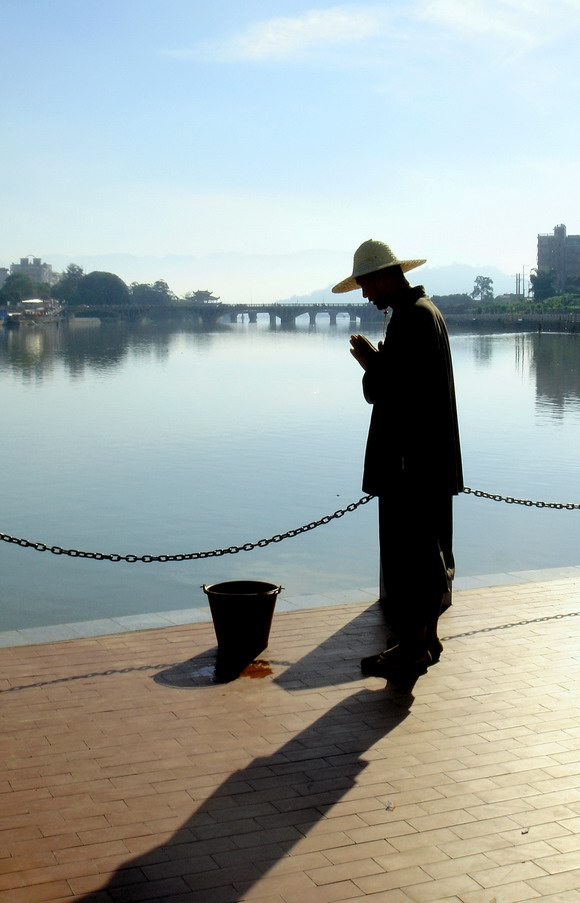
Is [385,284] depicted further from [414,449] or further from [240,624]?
[240,624]

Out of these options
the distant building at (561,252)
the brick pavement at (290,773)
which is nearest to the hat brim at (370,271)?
the brick pavement at (290,773)

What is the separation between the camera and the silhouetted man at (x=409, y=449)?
527 centimetres

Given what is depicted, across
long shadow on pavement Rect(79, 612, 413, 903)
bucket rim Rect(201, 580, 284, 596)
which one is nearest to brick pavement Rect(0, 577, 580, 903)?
long shadow on pavement Rect(79, 612, 413, 903)

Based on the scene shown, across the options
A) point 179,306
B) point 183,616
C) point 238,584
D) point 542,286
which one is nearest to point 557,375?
point 183,616

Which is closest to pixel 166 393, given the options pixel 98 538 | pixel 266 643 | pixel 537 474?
pixel 537 474

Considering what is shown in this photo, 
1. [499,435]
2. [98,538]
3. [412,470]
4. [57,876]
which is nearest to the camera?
[57,876]

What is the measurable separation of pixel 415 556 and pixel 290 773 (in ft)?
4.59

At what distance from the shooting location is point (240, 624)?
581 cm

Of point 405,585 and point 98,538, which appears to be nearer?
point 405,585

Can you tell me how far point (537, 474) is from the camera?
19125mm

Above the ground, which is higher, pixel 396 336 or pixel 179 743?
pixel 396 336

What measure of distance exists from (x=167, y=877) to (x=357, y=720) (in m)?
1.61

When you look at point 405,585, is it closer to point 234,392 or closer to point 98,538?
point 98,538

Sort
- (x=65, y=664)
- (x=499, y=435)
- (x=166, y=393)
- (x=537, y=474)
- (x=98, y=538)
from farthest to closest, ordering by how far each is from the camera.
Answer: (x=166, y=393) → (x=499, y=435) → (x=537, y=474) → (x=98, y=538) → (x=65, y=664)
